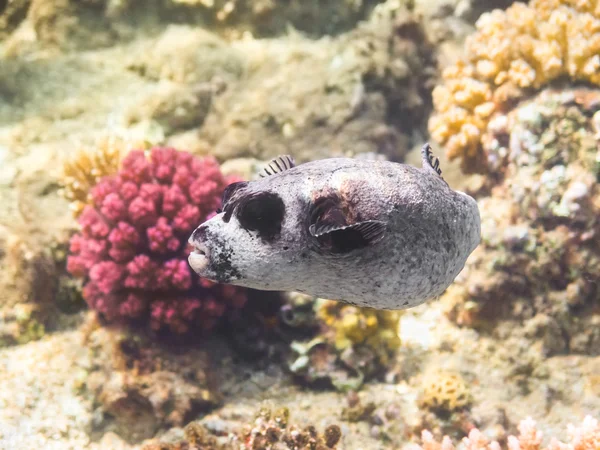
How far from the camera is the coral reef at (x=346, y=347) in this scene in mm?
3834

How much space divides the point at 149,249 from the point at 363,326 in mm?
1972

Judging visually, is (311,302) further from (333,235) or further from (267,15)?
(267,15)

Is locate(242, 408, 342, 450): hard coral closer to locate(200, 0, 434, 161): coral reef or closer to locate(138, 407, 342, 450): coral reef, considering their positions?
locate(138, 407, 342, 450): coral reef

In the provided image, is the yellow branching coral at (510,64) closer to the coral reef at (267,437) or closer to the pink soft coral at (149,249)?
the pink soft coral at (149,249)

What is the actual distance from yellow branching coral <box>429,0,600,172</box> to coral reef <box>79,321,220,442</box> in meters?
3.59

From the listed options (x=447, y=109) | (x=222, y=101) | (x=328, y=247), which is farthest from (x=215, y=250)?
(x=222, y=101)

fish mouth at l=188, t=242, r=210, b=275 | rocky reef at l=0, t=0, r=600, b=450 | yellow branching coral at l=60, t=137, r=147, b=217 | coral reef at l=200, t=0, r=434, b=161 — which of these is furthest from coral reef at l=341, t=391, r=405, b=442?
yellow branching coral at l=60, t=137, r=147, b=217

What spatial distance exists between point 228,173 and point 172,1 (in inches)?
165

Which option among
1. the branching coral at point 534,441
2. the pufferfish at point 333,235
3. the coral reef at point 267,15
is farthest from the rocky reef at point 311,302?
the coral reef at point 267,15

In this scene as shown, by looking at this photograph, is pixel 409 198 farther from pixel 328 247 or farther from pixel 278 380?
pixel 278 380

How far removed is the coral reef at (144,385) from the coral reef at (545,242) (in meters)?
2.44

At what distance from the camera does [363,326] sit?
3.89m

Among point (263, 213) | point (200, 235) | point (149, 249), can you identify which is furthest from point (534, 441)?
point (149, 249)

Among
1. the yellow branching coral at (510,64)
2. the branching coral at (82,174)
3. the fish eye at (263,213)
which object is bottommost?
the fish eye at (263,213)
